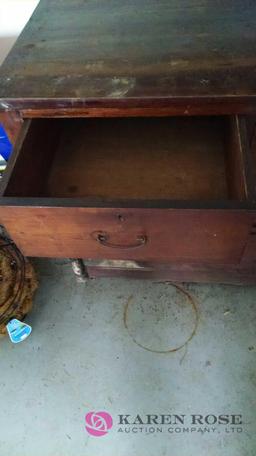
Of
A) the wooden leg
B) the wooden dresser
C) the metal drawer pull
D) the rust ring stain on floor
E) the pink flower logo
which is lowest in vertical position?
the pink flower logo

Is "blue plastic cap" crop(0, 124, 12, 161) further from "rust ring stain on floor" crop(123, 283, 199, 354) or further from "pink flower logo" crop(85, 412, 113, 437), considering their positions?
"pink flower logo" crop(85, 412, 113, 437)

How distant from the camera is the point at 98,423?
0.79m

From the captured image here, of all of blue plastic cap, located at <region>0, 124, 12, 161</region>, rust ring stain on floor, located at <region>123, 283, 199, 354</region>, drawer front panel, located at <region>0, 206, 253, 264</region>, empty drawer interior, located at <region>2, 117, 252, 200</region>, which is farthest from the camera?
blue plastic cap, located at <region>0, 124, 12, 161</region>

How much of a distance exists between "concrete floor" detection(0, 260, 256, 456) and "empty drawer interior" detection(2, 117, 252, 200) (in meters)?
0.35

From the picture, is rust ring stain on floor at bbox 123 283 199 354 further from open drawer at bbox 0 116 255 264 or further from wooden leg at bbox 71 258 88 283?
open drawer at bbox 0 116 255 264

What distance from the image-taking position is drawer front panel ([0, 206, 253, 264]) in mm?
542

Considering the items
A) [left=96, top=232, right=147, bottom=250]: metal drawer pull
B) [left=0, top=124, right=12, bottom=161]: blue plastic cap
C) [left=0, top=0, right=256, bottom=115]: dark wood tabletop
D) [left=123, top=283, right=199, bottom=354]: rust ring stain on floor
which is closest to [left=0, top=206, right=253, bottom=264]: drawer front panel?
[left=96, top=232, right=147, bottom=250]: metal drawer pull

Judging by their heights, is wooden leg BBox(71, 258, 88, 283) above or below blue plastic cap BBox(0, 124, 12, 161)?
below

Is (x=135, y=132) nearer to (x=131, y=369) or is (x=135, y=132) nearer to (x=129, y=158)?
(x=129, y=158)

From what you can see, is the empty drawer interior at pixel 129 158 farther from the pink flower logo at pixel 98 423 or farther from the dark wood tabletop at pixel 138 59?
the pink flower logo at pixel 98 423

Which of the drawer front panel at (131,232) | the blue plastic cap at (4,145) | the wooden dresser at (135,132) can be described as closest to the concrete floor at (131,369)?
the wooden dresser at (135,132)

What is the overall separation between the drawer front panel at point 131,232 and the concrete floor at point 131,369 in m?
0.31

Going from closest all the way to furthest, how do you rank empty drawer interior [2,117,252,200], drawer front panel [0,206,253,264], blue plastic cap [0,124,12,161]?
drawer front panel [0,206,253,264], empty drawer interior [2,117,252,200], blue plastic cap [0,124,12,161]

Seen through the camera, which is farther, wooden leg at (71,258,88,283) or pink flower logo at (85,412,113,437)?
wooden leg at (71,258,88,283)
